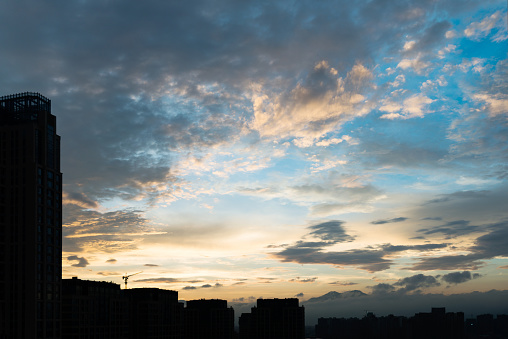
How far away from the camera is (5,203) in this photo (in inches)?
5812

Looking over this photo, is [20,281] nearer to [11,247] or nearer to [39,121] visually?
[11,247]

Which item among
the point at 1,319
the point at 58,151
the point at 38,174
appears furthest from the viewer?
the point at 58,151

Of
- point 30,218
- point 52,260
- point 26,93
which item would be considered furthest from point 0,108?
point 52,260

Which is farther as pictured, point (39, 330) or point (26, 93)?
point (26, 93)

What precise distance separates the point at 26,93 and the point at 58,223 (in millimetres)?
41978

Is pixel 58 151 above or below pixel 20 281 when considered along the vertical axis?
above

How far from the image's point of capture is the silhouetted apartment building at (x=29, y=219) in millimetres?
141125

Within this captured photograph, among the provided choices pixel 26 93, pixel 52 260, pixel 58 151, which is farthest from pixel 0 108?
pixel 52 260

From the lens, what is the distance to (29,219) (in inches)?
5738

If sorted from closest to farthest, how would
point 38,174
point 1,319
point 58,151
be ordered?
point 1,319 → point 38,174 → point 58,151

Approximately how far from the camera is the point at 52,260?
490 feet

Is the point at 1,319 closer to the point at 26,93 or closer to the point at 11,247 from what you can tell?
the point at 11,247

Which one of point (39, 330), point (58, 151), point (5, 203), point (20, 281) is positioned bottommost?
→ point (39, 330)

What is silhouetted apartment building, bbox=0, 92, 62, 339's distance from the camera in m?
141
